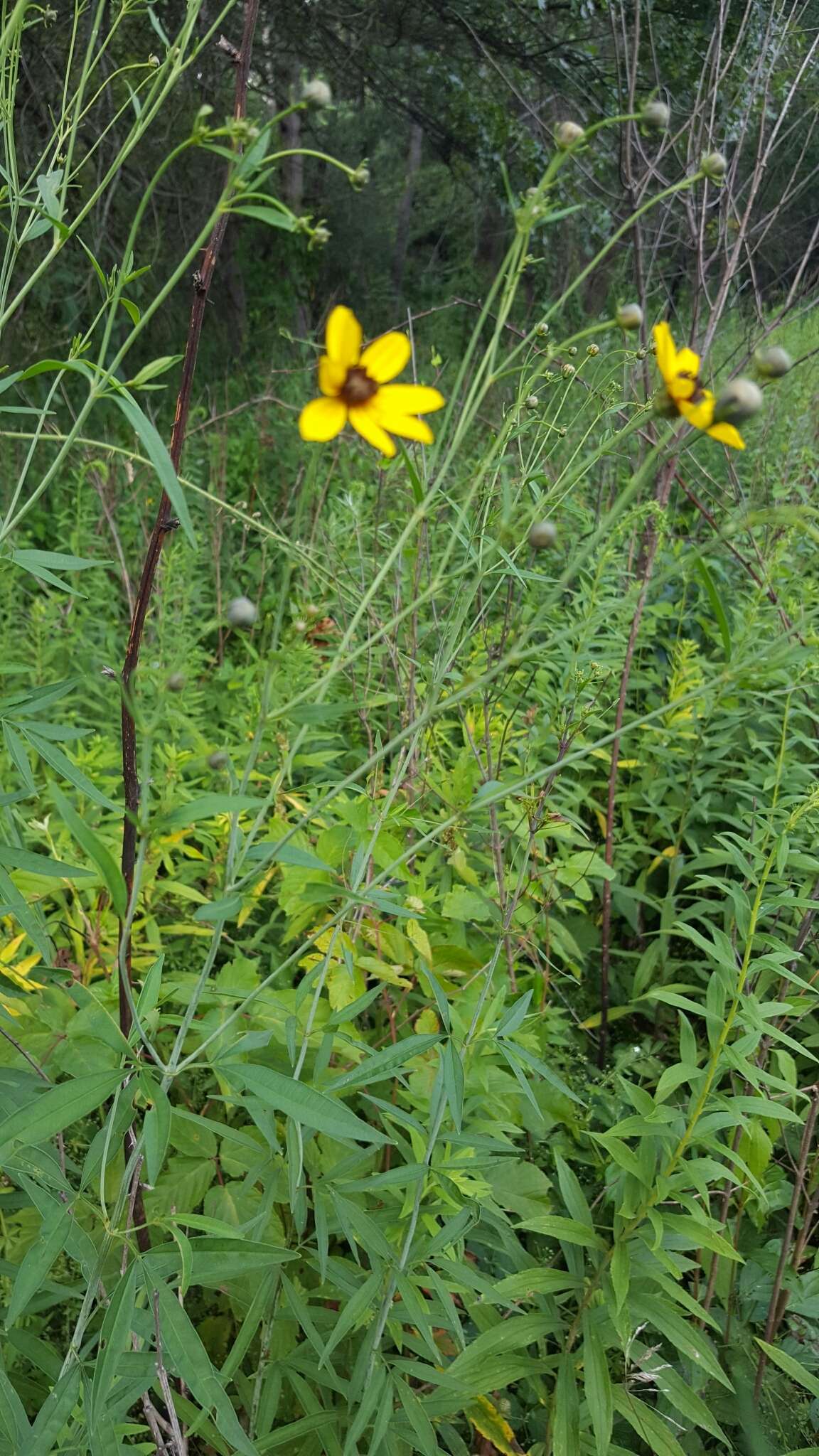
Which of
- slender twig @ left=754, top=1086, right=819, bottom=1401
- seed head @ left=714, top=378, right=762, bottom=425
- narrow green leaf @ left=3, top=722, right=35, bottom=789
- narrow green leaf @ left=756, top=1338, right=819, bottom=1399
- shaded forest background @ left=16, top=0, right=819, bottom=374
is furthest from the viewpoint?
shaded forest background @ left=16, top=0, right=819, bottom=374

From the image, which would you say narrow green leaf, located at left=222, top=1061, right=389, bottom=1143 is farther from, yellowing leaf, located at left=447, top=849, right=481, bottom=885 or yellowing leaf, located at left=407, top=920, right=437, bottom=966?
yellowing leaf, located at left=447, top=849, right=481, bottom=885

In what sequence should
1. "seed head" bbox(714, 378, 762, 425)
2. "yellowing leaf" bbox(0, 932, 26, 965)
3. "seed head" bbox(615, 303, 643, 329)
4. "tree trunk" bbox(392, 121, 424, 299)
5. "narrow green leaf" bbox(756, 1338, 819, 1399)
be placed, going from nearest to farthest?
"seed head" bbox(714, 378, 762, 425) < "seed head" bbox(615, 303, 643, 329) < "narrow green leaf" bbox(756, 1338, 819, 1399) < "yellowing leaf" bbox(0, 932, 26, 965) < "tree trunk" bbox(392, 121, 424, 299)

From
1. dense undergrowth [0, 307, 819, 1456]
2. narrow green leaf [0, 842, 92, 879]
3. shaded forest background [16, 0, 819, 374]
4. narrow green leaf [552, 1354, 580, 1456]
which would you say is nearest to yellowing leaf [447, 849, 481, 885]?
dense undergrowth [0, 307, 819, 1456]

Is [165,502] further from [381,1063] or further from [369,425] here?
[381,1063]

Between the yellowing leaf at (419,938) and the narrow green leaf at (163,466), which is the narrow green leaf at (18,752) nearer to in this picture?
the narrow green leaf at (163,466)

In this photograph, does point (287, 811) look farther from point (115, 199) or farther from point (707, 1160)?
point (115, 199)

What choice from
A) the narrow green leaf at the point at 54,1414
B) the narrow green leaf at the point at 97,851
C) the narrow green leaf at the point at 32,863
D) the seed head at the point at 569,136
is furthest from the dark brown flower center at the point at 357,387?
the narrow green leaf at the point at 54,1414

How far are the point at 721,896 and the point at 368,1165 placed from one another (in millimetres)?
1234

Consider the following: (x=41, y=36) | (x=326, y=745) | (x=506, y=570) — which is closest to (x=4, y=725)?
(x=506, y=570)

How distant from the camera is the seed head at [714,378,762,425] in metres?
0.72

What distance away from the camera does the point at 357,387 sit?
800mm

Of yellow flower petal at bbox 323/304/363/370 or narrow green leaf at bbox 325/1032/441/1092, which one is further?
narrow green leaf at bbox 325/1032/441/1092

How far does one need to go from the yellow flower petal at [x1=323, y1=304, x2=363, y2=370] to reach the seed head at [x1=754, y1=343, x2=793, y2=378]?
1.05ft

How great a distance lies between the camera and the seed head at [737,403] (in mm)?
724
